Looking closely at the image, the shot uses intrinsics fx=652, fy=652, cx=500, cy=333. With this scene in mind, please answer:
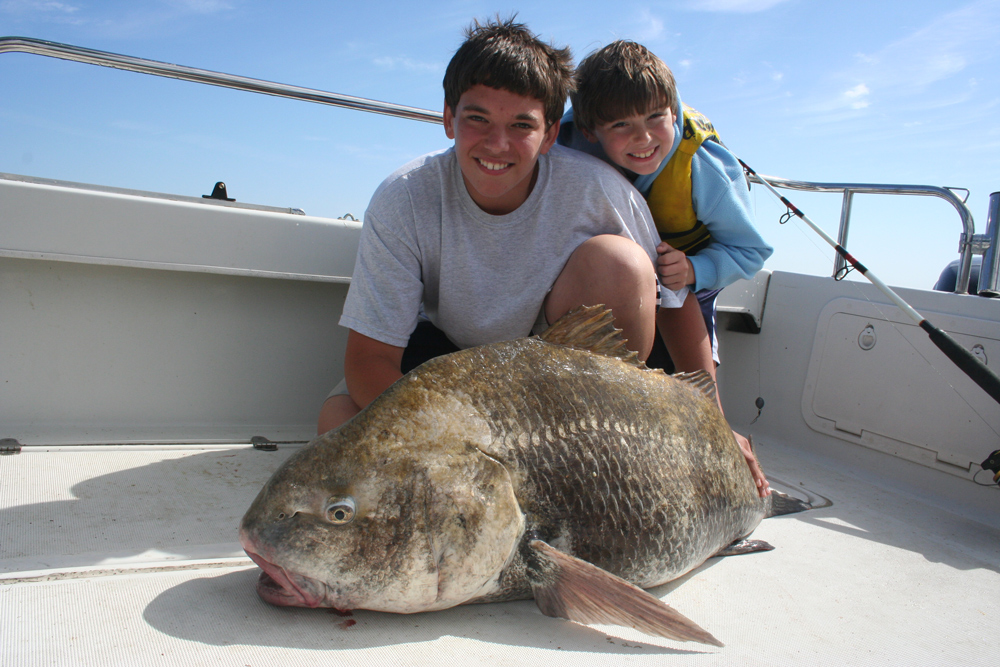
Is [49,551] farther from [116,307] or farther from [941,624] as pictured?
[941,624]

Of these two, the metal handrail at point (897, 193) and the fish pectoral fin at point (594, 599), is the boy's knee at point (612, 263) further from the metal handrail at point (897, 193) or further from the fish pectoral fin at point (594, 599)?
the metal handrail at point (897, 193)

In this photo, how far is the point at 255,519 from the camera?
150cm

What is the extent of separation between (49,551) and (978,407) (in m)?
3.83

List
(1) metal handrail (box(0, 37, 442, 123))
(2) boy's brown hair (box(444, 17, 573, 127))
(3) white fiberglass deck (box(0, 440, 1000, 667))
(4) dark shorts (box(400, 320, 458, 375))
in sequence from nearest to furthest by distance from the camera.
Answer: (3) white fiberglass deck (box(0, 440, 1000, 667)) < (2) boy's brown hair (box(444, 17, 573, 127)) < (4) dark shorts (box(400, 320, 458, 375)) < (1) metal handrail (box(0, 37, 442, 123))

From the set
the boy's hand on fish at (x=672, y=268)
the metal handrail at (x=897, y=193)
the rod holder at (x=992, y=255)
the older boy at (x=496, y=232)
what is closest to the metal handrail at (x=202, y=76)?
the older boy at (x=496, y=232)

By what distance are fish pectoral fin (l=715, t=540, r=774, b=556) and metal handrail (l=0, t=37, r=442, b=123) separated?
9.36 ft

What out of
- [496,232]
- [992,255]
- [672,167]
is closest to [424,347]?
[496,232]

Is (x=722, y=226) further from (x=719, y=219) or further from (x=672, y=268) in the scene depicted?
(x=672, y=268)

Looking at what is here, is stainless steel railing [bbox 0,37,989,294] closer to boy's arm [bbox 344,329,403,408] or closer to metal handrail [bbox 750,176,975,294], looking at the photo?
metal handrail [bbox 750,176,975,294]

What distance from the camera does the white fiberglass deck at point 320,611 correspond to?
1416mm

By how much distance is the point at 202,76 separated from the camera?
333cm

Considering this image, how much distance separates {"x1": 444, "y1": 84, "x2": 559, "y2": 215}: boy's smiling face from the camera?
2.30m

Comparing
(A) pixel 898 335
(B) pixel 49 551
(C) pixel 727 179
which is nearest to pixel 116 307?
(B) pixel 49 551

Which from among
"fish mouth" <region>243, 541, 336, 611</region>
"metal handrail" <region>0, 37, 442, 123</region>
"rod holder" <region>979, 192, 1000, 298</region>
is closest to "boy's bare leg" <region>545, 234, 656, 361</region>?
"fish mouth" <region>243, 541, 336, 611</region>
